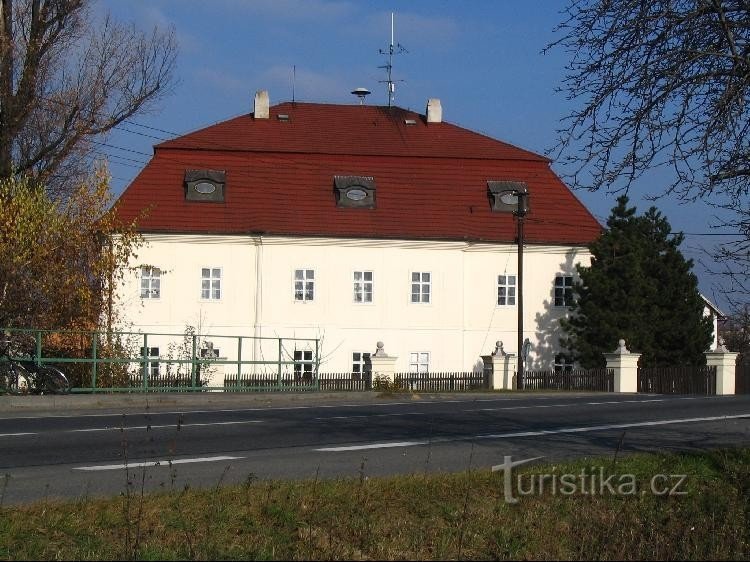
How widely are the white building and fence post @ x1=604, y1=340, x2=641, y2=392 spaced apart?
924 cm

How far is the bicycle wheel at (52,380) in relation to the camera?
83.8 ft

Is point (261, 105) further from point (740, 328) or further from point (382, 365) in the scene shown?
point (740, 328)

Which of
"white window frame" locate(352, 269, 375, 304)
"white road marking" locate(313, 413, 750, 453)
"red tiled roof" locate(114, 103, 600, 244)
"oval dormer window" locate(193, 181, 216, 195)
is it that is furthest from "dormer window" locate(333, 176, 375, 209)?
"white road marking" locate(313, 413, 750, 453)

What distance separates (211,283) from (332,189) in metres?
6.60

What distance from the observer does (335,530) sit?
8.09 m

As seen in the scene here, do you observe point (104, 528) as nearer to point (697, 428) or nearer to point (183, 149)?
point (697, 428)

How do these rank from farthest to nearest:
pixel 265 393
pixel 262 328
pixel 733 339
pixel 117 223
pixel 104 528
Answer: pixel 262 328 → pixel 117 223 → pixel 265 393 → pixel 733 339 → pixel 104 528

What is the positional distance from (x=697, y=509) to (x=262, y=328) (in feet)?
133

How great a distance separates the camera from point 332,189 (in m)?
50.9

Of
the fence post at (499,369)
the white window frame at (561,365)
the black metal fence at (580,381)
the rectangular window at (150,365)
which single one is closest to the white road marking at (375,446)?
the rectangular window at (150,365)

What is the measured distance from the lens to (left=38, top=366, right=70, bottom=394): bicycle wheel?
83.8ft

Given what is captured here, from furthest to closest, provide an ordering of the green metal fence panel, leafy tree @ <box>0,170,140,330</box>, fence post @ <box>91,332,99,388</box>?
1. leafy tree @ <box>0,170,140,330</box>
2. fence post @ <box>91,332,99,388</box>
3. the green metal fence panel

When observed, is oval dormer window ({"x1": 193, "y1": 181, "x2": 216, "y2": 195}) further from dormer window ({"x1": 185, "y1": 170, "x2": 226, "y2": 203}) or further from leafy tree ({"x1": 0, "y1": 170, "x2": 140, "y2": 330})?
leafy tree ({"x1": 0, "y1": 170, "x2": 140, "y2": 330})

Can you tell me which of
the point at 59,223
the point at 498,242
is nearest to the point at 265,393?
the point at 59,223
